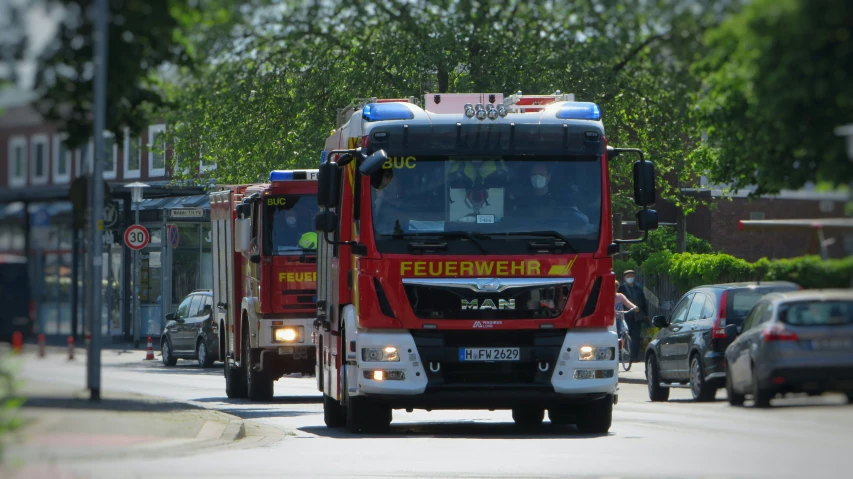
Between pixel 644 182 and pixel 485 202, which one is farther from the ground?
pixel 644 182

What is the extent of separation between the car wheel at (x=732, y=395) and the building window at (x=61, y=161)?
2.94 metres

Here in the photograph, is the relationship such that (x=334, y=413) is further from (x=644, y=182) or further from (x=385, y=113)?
(x=644, y=182)

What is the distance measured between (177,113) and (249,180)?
2082 centimetres

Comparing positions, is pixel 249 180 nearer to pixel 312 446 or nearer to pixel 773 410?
pixel 312 446

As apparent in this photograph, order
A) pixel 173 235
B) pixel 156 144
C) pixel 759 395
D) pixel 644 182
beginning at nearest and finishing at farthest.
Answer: pixel 759 395, pixel 156 144, pixel 644 182, pixel 173 235

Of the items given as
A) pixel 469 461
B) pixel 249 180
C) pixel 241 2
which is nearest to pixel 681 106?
pixel 241 2

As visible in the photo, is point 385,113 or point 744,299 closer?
point 744,299

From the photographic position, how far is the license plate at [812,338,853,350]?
5.30 metres

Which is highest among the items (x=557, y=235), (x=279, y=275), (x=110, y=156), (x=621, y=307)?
(x=110, y=156)

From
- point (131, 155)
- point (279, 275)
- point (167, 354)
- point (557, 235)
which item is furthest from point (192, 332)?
point (131, 155)

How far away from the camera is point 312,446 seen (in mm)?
14109

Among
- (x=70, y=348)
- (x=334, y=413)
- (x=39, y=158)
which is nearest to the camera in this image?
(x=39, y=158)

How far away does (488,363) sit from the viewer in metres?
13.9

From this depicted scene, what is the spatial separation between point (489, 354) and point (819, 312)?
338 inches
